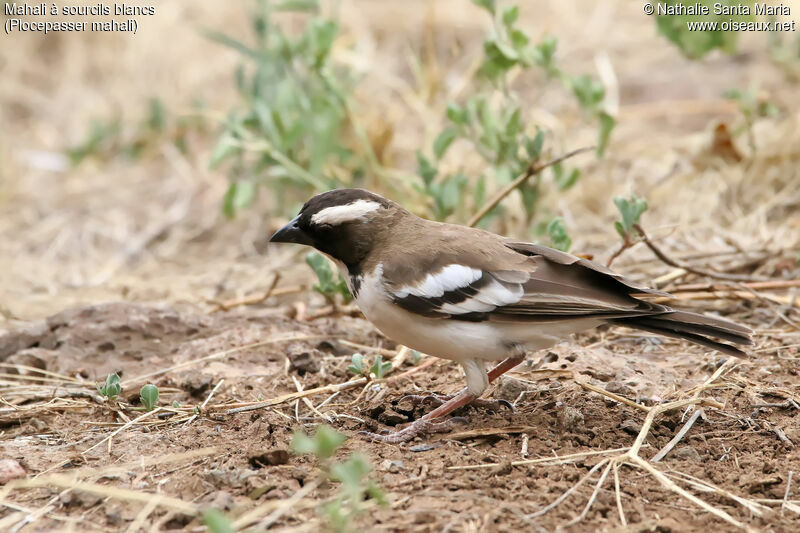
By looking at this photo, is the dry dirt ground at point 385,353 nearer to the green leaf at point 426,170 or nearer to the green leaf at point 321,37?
the green leaf at point 426,170

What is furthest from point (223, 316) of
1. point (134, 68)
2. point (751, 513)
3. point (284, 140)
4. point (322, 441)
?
point (134, 68)

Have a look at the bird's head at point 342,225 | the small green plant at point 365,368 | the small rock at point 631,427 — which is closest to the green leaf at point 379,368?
the small green plant at point 365,368

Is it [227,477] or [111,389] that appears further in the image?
[111,389]

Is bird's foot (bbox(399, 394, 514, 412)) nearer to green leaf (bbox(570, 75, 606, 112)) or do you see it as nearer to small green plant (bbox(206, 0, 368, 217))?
small green plant (bbox(206, 0, 368, 217))

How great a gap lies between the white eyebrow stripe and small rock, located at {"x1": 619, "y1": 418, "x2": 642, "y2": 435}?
1522mm

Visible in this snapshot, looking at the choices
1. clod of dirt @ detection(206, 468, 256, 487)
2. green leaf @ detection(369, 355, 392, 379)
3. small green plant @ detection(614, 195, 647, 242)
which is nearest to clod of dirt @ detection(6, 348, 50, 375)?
green leaf @ detection(369, 355, 392, 379)

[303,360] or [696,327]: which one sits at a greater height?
[696,327]

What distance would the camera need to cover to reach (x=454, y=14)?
37.6 feet

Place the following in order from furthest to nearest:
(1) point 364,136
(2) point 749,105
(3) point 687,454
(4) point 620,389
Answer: (1) point 364,136 < (2) point 749,105 < (4) point 620,389 < (3) point 687,454

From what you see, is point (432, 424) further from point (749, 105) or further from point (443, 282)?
point (749, 105)

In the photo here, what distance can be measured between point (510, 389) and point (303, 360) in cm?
111

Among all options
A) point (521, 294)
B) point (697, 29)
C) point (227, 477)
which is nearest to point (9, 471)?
point (227, 477)

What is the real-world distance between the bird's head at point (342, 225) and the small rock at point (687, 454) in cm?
165

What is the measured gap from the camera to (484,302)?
411 centimetres
